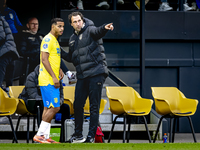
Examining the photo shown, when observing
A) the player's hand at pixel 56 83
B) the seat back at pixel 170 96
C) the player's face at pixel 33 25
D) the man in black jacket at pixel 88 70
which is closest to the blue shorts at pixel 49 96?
the player's hand at pixel 56 83

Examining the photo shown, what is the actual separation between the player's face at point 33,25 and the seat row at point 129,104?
185cm

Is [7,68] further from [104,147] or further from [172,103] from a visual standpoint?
[104,147]

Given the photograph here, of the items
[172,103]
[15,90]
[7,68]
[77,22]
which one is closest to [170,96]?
[172,103]

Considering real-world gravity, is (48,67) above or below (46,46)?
below

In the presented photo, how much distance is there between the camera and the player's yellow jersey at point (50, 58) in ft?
15.8

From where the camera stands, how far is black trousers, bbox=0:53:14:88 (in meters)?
7.20

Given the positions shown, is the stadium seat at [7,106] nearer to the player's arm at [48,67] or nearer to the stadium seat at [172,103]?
the player's arm at [48,67]

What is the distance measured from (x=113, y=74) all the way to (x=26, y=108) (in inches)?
108

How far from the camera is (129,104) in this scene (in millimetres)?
6070

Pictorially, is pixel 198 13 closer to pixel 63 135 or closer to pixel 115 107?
pixel 115 107

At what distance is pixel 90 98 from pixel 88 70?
15.0 inches

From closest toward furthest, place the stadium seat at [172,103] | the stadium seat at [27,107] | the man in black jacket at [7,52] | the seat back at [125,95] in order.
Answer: the stadium seat at [27,107], the stadium seat at [172,103], the seat back at [125,95], the man in black jacket at [7,52]

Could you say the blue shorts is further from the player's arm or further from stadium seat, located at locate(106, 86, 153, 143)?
stadium seat, located at locate(106, 86, 153, 143)

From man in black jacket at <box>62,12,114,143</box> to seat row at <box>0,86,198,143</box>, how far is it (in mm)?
663
